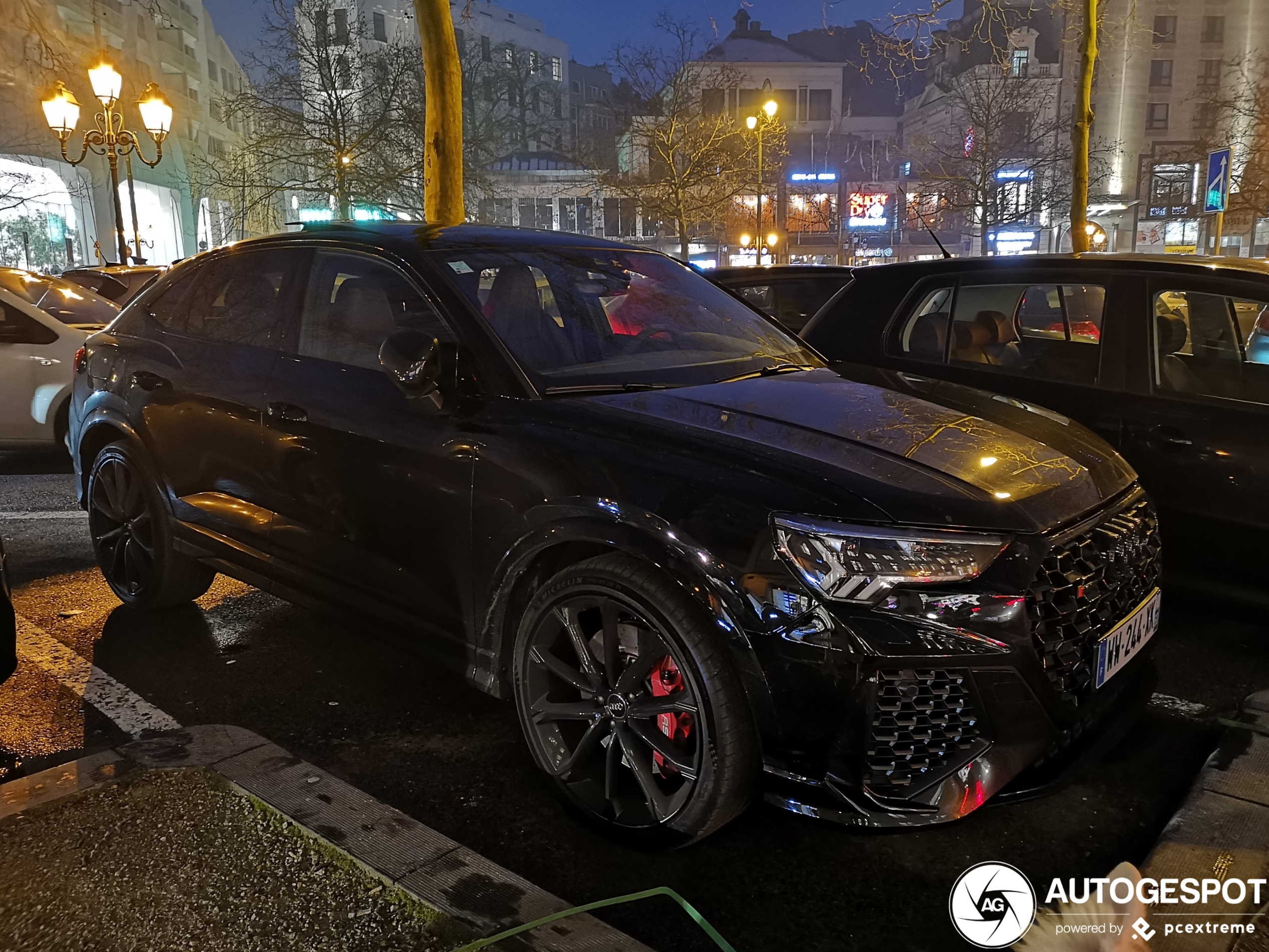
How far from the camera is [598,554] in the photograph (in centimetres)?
270

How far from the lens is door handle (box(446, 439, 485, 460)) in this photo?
9.75 ft

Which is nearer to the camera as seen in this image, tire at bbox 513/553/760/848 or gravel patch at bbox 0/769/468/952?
gravel patch at bbox 0/769/468/952

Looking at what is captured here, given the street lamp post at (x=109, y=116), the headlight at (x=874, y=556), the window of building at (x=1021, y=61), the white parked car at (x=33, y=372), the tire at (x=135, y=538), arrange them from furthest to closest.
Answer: the window of building at (x=1021, y=61) < the street lamp post at (x=109, y=116) < the white parked car at (x=33, y=372) < the tire at (x=135, y=538) < the headlight at (x=874, y=556)

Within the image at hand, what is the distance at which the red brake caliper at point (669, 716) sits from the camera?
2.54 metres

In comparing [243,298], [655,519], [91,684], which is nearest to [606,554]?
[655,519]

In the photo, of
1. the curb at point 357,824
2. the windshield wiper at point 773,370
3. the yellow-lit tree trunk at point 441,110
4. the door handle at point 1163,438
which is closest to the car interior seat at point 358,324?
the windshield wiper at point 773,370

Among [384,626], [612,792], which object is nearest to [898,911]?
[612,792]

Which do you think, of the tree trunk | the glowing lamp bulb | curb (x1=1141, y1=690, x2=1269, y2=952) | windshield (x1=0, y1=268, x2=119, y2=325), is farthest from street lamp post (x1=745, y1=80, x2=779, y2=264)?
curb (x1=1141, y1=690, x2=1269, y2=952)

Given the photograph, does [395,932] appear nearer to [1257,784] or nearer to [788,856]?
[788,856]

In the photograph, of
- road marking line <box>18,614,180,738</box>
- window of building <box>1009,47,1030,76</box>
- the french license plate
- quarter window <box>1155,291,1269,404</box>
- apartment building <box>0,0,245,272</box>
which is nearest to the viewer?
the french license plate

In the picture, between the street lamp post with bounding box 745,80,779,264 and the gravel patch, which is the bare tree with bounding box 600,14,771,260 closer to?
the street lamp post with bounding box 745,80,779,264

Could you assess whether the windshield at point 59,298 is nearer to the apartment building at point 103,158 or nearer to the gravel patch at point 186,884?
the apartment building at point 103,158

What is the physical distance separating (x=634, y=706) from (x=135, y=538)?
2.95 m

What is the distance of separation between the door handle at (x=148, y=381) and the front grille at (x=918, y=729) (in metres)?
3.30
